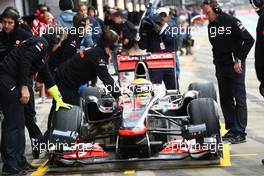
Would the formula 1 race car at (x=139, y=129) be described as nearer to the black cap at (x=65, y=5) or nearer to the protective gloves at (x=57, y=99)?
the protective gloves at (x=57, y=99)

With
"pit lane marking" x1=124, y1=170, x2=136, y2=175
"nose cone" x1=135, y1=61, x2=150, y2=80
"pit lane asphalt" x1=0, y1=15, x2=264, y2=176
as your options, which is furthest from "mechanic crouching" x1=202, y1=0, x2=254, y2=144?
"pit lane marking" x1=124, y1=170, x2=136, y2=175

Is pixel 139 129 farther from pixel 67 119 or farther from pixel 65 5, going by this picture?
pixel 65 5

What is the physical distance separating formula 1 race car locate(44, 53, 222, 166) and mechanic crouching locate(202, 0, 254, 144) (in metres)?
0.62

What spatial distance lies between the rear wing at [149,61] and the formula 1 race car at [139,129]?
2.46ft

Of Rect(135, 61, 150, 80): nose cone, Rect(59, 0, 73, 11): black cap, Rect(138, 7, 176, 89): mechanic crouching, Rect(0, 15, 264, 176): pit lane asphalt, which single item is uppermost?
Rect(59, 0, 73, 11): black cap

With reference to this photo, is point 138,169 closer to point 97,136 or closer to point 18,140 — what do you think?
point 97,136

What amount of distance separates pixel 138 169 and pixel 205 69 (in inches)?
521

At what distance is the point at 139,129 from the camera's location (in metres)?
7.69

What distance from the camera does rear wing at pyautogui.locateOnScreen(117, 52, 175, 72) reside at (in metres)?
9.91

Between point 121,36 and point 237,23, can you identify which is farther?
point 121,36

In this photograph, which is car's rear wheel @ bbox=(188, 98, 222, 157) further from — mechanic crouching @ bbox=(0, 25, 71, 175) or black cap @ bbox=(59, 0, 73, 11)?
black cap @ bbox=(59, 0, 73, 11)

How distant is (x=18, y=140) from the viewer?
7.92 metres

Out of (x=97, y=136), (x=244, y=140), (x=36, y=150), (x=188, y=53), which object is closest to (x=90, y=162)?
(x=97, y=136)

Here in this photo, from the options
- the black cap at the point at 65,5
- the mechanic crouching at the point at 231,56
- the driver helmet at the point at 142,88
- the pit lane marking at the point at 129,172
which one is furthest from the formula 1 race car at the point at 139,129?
the black cap at the point at 65,5
